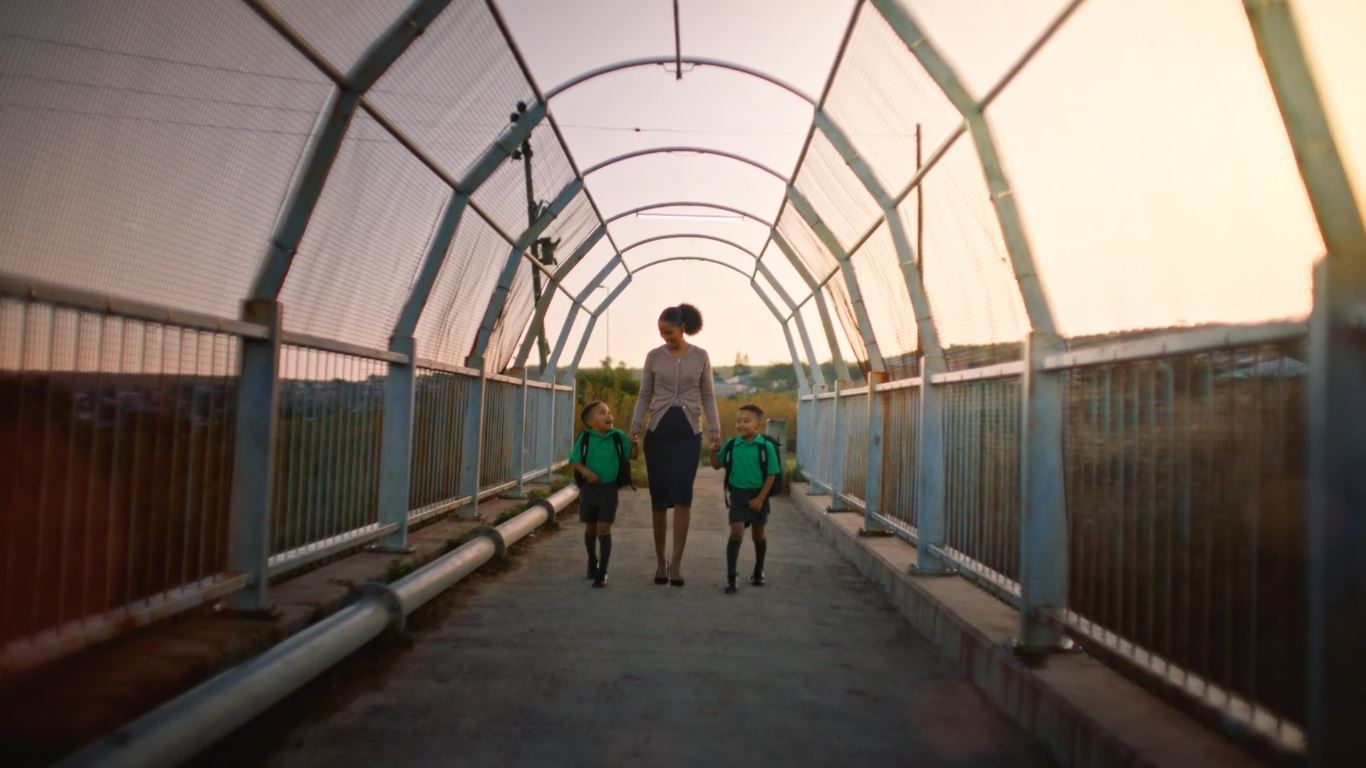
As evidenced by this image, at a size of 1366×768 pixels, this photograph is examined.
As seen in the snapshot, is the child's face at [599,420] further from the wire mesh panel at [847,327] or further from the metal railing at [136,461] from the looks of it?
the wire mesh panel at [847,327]

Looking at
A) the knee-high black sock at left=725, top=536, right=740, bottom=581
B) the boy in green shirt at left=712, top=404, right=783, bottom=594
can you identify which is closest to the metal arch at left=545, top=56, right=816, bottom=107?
the boy in green shirt at left=712, top=404, right=783, bottom=594

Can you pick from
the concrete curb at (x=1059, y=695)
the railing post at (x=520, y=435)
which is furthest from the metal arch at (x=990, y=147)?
the railing post at (x=520, y=435)

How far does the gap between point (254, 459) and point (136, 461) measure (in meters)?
0.91

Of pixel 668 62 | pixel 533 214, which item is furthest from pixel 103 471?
pixel 533 214

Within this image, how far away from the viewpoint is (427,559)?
7.21 meters

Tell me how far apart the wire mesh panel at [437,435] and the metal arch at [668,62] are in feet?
8.32

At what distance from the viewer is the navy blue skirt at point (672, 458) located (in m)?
7.22

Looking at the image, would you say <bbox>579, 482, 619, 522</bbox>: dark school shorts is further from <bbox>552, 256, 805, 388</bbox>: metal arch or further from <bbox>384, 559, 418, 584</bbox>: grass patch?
<bbox>552, 256, 805, 388</bbox>: metal arch

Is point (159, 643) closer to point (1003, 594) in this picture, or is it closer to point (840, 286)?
point (1003, 594)

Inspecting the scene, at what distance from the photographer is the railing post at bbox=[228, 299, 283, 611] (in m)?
4.69

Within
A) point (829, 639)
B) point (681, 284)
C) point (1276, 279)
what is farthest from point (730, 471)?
point (681, 284)

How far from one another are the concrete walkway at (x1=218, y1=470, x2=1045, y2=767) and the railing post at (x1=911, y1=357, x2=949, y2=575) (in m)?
0.42

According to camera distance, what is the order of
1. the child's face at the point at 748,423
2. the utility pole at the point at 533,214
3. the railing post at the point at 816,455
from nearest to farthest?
the child's face at the point at 748,423, the utility pole at the point at 533,214, the railing post at the point at 816,455

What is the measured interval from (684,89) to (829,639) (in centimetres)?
614
